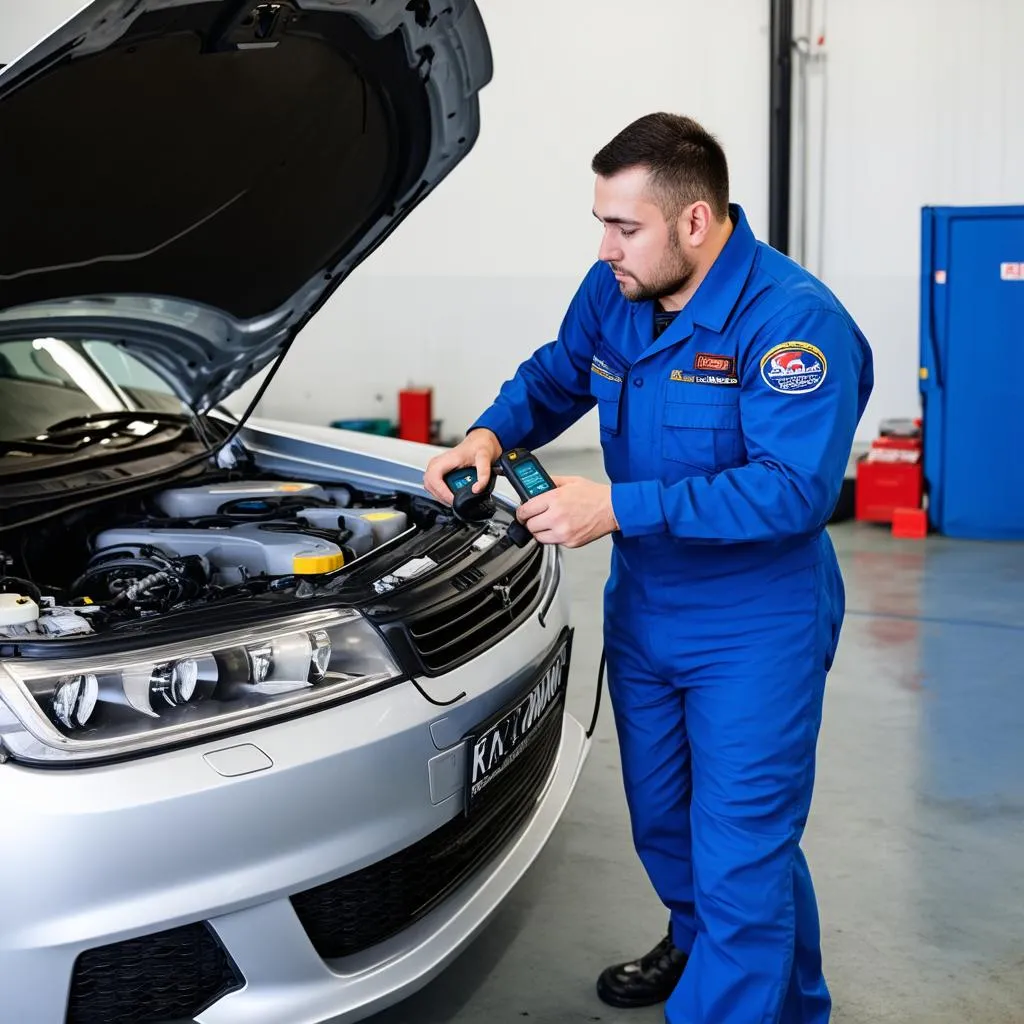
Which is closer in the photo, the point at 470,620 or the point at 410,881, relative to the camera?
the point at 410,881

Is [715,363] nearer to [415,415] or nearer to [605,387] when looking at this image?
[605,387]

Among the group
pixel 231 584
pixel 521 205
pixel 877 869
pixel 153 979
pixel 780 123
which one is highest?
pixel 780 123

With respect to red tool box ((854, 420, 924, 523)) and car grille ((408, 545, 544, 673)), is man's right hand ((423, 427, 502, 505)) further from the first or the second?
red tool box ((854, 420, 924, 523))

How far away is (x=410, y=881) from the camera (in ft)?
6.02

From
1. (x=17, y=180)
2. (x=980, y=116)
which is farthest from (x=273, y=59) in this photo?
(x=980, y=116)

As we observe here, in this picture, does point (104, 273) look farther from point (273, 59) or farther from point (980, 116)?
point (980, 116)

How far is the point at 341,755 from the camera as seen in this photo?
1.66m

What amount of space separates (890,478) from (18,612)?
4792 millimetres

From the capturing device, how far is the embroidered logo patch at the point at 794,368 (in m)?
1.73

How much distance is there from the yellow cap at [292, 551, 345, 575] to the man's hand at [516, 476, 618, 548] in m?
0.50

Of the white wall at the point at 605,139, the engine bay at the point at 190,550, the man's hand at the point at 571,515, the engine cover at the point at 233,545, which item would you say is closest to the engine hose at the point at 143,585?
the engine bay at the point at 190,550

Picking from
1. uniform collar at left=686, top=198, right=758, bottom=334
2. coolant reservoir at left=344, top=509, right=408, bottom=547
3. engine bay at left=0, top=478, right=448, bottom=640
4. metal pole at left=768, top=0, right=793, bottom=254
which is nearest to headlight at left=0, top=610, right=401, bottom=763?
engine bay at left=0, top=478, right=448, bottom=640

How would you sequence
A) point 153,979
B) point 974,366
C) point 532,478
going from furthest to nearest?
point 974,366 < point 532,478 < point 153,979

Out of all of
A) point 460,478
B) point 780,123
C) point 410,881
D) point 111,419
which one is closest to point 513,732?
point 410,881
